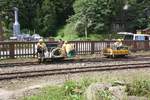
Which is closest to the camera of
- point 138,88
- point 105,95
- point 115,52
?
point 105,95

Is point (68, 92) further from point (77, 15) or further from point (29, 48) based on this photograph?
point (77, 15)

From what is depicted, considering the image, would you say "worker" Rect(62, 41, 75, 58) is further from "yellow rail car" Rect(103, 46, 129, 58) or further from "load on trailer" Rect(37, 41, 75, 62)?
"yellow rail car" Rect(103, 46, 129, 58)

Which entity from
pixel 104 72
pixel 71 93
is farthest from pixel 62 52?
pixel 71 93

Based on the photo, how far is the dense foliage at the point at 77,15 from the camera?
72.5 metres

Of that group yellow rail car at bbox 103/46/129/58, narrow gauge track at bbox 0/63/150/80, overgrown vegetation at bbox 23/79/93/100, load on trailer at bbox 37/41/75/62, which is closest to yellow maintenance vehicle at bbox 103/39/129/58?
yellow rail car at bbox 103/46/129/58

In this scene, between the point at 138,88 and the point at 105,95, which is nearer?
the point at 105,95

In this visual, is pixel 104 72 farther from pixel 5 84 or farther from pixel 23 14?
pixel 23 14

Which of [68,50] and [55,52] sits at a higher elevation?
[68,50]

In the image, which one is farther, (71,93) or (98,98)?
(71,93)

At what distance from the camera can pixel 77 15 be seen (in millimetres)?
73812

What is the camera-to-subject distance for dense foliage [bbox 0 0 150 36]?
72500 mm

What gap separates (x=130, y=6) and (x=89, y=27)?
1076cm

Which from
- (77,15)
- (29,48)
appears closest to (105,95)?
(29,48)

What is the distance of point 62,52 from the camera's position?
26.8 m
